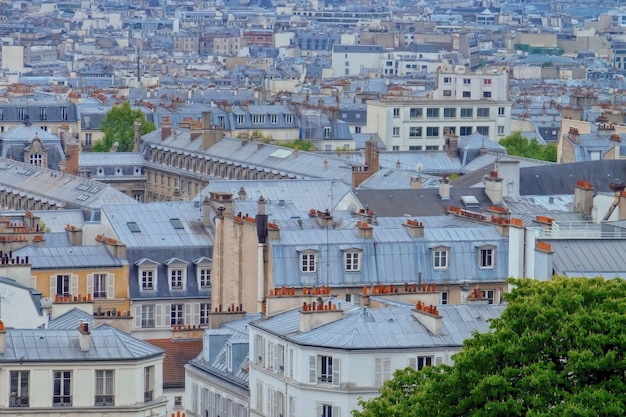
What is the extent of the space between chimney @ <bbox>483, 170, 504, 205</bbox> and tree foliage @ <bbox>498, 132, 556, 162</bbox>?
43285 mm

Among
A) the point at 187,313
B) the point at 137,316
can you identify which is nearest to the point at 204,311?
the point at 187,313

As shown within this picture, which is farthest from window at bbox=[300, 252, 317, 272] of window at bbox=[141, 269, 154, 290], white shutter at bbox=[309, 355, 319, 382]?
white shutter at bbox=[309, 355, 319, 382]

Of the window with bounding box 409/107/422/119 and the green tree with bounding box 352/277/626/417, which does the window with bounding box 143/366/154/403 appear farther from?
the window with bounding box 409/107/422/119

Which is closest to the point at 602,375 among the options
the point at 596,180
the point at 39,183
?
the point at 596,180

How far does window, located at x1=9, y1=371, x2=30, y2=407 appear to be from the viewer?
2052 inches

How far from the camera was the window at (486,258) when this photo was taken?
67.6m

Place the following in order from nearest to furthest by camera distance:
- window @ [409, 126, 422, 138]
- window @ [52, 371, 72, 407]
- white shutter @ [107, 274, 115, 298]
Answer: window @ [52, 371, 72, 407] → white shutter @ [107, 274, 115, 298] → window @ [409, 126, 422, 138]

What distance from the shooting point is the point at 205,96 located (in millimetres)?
188125

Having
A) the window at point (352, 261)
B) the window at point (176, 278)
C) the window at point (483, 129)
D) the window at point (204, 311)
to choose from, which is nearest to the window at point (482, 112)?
the window at point (483, 129)

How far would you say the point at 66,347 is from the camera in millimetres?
52875

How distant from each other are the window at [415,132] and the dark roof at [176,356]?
282ft

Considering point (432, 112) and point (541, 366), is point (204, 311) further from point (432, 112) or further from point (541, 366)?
point (432, 112)

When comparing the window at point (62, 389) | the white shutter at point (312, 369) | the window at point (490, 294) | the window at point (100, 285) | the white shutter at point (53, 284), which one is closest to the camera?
the window at point (62, 389)

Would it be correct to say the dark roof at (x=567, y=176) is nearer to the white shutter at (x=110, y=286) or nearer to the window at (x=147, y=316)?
the window at (x=147, y=316)
